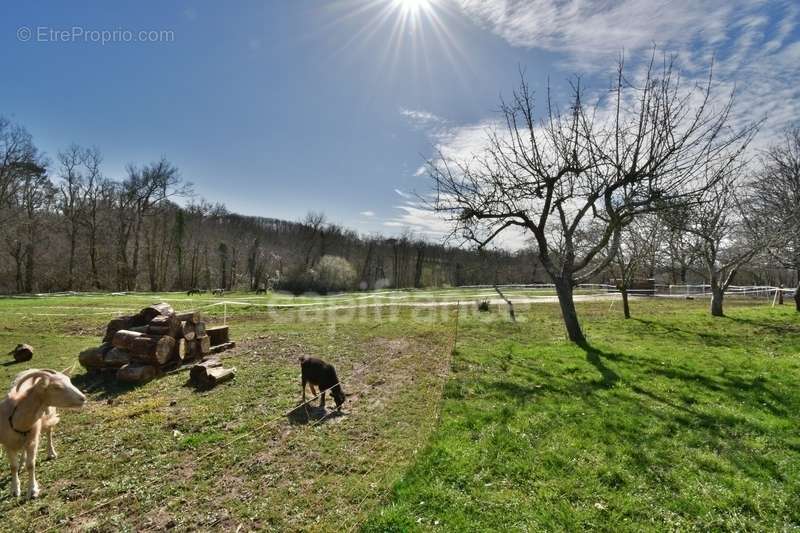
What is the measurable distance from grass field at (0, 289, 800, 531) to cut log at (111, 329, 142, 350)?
89 centimetres

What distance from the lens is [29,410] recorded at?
3.78m

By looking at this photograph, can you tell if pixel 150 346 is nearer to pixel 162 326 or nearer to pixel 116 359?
pixel 162 326

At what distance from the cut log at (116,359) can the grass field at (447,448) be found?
52 centimetres

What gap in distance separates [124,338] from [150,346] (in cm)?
73

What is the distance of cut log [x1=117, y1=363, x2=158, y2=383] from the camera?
7.47m

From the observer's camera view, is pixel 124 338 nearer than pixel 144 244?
Yes

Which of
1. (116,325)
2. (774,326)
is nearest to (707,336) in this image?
(774,326)

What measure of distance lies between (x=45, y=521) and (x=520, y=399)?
21.5 ft

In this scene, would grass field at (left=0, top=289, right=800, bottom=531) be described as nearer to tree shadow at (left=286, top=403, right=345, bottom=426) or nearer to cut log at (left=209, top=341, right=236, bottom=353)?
tree shadow at (left=286, top=403, right=345, bottom=426)

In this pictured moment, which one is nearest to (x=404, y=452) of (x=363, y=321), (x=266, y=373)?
(x=266, y=373)

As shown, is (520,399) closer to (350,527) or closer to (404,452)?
(404,452)

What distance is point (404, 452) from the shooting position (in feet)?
15.3

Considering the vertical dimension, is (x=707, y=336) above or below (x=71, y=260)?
below

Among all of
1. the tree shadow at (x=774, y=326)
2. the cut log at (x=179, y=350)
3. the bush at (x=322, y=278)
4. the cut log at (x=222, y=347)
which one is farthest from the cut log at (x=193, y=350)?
the bush at (x=322, y=278)
